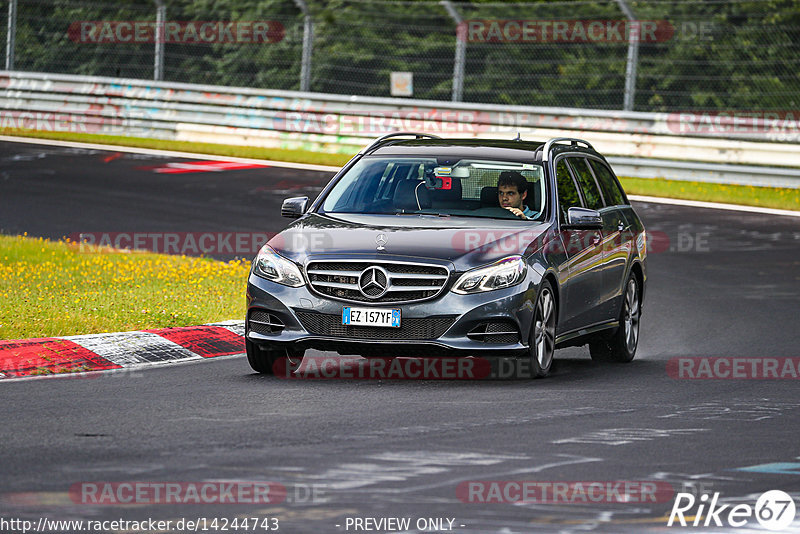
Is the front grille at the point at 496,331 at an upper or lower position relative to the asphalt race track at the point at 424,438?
upper

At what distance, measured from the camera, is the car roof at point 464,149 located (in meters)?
11.9

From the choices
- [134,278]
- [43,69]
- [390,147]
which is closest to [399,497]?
[390,147]

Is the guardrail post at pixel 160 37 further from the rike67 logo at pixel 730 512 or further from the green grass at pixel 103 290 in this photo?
the rike67 logo at pixel 730 512

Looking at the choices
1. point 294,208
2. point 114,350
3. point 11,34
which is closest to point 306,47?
point 11,34

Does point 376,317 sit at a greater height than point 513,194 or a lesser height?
lesser

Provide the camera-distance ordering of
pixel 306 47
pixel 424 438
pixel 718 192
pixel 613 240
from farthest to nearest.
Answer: pixel 306 47
pixel 718 192
pixel 613 240
pixel 424 438

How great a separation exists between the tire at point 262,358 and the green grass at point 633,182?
45.7 ft

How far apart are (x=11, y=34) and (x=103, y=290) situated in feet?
58.4

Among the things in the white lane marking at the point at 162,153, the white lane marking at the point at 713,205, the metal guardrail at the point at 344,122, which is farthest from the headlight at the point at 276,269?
the white lane marking at the point at 162,153

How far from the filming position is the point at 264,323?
1062 cm

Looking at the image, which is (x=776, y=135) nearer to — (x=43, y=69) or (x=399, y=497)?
(x=43, y=69)

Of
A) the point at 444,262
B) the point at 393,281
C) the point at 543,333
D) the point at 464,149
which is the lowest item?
the point at 543,333

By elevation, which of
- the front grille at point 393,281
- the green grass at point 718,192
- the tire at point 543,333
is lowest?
the tire at point 543,333

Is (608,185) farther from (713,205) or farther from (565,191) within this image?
(713,205)
